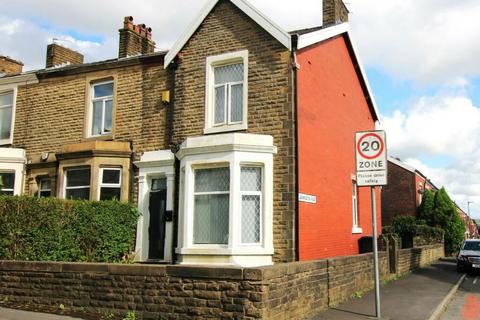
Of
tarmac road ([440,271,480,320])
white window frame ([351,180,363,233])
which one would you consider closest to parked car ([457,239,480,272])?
tarmac road ([440,271,480,320])

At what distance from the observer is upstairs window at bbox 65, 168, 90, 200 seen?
15.1m

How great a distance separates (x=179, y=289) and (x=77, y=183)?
8417 mm

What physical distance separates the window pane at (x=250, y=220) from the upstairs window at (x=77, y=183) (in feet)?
18.0

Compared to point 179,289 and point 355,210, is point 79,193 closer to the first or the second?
point 179,289

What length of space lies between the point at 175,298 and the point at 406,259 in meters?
12.5

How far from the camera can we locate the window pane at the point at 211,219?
1227cm

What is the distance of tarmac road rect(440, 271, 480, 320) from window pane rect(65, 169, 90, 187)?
10.5 m

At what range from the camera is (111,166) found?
1490 cm

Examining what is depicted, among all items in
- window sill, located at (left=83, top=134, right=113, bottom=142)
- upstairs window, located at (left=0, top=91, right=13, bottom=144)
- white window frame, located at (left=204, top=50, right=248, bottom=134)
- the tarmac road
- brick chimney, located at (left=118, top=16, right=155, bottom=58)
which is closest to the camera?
the tarmac road

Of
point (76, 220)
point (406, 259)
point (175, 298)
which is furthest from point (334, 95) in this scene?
point (175, 298)

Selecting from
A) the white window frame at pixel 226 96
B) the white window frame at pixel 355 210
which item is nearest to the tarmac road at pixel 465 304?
the white window frame at pixel 355 210

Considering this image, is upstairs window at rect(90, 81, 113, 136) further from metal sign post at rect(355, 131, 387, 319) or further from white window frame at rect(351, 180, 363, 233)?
metal sign post at rect(355, 131, 387, 319)

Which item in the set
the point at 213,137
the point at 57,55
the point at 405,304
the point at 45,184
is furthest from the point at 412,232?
the point at 57,55

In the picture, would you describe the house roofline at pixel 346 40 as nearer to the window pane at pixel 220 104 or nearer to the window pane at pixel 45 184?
the window pane at pixel 220 104
